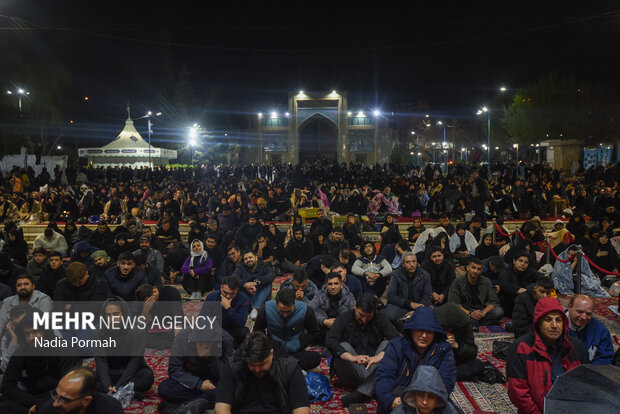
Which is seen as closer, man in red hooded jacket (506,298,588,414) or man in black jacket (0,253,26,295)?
man in red hooded jacket (506,298,588,414)

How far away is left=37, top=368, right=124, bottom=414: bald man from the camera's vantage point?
122 inches

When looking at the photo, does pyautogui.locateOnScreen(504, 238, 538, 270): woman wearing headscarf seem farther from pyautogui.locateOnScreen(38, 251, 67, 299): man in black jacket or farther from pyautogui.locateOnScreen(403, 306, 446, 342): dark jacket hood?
pyautogui.locateOnScreen(38, 251, 67, 299): man in black jacket

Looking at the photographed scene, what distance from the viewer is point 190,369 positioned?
4.55 m

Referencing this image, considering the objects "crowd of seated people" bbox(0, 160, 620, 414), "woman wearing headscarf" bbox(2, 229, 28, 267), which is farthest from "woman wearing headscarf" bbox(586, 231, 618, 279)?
"woman wearing headscarf" bbox(2, 229, 28, 267)

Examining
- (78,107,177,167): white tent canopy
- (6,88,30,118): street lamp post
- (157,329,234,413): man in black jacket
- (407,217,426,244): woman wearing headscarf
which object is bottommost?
(157,329,234,413): man in black jacket

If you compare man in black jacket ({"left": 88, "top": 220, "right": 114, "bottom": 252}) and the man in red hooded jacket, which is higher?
man in black jacket ({"left": 88, "top": 220, "right": 114, "bottom": 252})

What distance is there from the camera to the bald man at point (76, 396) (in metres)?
3.10

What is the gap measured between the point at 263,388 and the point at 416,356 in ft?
3.92

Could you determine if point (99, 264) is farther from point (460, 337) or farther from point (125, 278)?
point (460, 337)

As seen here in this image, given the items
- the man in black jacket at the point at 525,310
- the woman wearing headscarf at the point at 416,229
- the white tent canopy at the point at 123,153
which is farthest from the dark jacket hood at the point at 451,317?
the white tent canopy at the point at 123,153

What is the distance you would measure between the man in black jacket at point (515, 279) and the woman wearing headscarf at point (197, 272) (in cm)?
489

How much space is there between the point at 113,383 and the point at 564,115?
32250 mm

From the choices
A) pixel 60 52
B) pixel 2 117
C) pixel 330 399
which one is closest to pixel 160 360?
pixel 330 399

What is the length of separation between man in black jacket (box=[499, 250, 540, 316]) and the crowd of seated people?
0.02 metres
